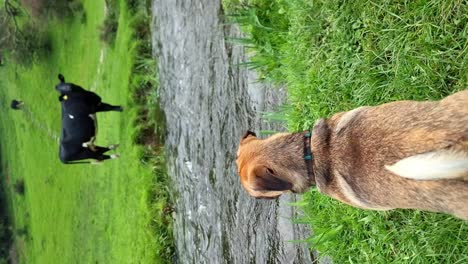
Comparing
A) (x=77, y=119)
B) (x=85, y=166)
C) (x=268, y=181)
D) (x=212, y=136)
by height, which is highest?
(x=77, y=119)

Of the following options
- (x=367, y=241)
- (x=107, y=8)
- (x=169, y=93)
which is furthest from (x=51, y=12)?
(x=367, y=241)

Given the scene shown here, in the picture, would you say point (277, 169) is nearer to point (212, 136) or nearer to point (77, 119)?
point (212, 136)

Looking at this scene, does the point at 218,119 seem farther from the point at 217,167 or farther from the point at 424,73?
the point at 424,73

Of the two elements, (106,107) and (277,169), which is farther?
(106,107)

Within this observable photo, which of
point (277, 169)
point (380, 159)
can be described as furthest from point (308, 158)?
point (380, 159)

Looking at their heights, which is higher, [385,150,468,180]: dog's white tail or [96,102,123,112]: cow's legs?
Answer: [96,102,123,112]: cow's legs

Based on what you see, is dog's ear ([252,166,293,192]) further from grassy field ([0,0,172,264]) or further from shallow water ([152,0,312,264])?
grassy field ([0,0,172,264])

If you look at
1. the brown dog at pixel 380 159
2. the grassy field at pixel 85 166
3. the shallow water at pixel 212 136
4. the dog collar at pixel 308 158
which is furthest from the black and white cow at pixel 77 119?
the dog collar at pixel 308 158

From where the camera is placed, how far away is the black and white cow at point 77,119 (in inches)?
335

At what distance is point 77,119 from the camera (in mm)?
8547

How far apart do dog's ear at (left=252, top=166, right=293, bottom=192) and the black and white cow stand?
224 inches

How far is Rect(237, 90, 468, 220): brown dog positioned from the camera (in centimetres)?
240

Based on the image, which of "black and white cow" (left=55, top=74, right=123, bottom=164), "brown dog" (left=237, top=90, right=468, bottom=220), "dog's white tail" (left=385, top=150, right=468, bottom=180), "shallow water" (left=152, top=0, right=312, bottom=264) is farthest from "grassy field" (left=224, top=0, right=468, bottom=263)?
"black and white cow" (left=55, top=74, right=123, bottom=164)

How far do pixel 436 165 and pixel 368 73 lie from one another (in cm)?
187
